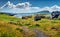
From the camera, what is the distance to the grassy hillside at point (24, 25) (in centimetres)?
680

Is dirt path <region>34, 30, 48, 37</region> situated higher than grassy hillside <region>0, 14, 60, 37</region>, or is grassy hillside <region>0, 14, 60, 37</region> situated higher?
grassy hillside <region>0, 14, 60, 37</region>

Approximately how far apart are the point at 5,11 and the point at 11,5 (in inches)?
18.2

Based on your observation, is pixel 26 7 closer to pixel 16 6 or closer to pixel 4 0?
pixel 16 6

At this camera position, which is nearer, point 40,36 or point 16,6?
point 40,36

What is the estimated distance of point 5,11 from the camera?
8.15 metres

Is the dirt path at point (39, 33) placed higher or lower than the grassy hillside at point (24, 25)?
lower

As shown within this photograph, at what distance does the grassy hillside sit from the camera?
6.80 m

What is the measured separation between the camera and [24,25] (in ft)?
24.6

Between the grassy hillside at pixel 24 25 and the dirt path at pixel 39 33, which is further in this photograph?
the dirt path at pixel 39 33

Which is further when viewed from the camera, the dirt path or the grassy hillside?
the dirt path

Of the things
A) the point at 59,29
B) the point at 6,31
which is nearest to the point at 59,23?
the point at 59,29

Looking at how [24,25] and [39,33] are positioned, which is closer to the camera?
[39,33]

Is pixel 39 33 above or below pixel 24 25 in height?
below

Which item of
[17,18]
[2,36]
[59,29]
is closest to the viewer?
[2,36]
